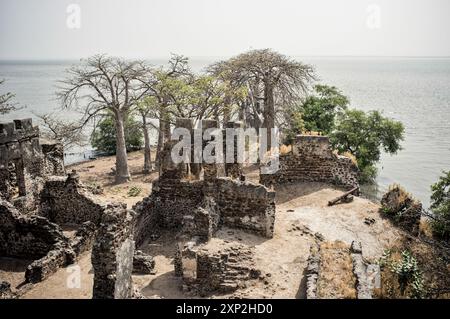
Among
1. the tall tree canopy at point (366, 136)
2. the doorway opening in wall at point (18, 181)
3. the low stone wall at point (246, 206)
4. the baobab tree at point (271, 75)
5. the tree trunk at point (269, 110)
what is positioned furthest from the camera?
the tree trunk at point (269, 110)

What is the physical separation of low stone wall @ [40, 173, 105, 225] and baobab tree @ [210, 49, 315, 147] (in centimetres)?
1279

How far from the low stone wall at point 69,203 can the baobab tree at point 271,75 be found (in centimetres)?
1279

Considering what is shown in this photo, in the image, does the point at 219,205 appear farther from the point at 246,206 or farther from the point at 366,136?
the point at 366,136

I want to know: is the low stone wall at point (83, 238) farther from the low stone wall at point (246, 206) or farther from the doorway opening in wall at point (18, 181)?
the low stone wall at point (246, 206)

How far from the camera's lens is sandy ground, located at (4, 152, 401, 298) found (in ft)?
33.9

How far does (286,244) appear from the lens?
1255 centimetres

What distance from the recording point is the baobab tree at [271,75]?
25.2 meters

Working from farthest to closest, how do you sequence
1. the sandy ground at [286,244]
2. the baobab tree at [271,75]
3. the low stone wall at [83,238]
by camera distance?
1. the baobab tree at [271,75]
2. the low stone wall at [83,238]
3. the sandy ground at [286,244]

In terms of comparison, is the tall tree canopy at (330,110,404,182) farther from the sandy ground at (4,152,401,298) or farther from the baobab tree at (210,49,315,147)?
the sandy ground at (4,152,401,298)

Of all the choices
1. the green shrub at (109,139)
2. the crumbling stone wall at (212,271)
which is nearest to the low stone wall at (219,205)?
the crumbling stone wall at (212,271)

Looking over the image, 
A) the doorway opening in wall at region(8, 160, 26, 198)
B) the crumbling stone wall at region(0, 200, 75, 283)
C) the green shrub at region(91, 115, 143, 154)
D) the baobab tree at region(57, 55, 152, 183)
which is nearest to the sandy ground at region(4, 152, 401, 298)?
the crumbling stone wall at region(0, 200, 75, 283)

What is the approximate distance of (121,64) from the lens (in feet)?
80.7
